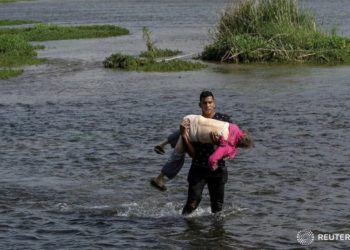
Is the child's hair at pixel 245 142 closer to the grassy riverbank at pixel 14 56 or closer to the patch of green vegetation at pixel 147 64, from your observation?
the patch of green vegetation at pixel 147 64

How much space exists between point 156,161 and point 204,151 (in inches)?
211

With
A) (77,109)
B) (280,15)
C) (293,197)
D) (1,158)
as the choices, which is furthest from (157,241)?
(280,15)

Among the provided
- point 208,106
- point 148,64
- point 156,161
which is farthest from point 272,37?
point 208,106

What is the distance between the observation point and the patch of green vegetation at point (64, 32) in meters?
50.3

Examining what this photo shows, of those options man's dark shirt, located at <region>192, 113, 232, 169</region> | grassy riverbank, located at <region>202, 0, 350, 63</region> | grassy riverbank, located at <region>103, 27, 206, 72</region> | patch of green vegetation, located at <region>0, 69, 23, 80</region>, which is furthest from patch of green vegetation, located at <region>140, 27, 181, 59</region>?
man's dark shirt, located at <region>192, 113, 232, 169</region>

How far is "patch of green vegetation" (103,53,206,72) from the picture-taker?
30359 mm

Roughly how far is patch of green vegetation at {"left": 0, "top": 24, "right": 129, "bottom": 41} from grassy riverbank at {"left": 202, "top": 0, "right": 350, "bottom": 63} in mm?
18160

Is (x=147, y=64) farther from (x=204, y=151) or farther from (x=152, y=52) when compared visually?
(x=204, y=151)

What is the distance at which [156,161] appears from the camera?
48.6ft

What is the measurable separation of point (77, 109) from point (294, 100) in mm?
6784

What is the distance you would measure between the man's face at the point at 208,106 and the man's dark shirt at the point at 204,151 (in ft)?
0.34

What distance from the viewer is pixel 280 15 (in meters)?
33.4

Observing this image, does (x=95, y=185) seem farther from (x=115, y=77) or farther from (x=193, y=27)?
(x=193, y=27)

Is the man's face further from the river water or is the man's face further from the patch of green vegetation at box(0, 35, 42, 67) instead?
the patch of green vegetation at box(0, 35, 42, 67)
